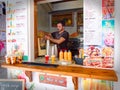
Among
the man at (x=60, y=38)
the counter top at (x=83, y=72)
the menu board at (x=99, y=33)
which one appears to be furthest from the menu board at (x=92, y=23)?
the man at (x=60, y=38)

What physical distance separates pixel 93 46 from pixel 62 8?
1075mm

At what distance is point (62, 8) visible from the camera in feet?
8.67

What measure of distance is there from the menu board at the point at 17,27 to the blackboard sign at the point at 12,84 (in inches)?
14.1

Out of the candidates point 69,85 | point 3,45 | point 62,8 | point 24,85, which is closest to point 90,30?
point 69,85

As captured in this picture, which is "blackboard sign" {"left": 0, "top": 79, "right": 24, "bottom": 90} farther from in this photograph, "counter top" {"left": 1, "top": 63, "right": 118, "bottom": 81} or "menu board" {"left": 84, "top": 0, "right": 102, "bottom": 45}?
"menu board" {"left": 84, "top": 0, "right": 102, "bottom": 45}

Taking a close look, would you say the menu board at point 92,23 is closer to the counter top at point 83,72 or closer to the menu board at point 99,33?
the menu board at point 99,33

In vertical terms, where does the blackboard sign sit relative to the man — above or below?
below

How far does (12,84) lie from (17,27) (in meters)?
0.84

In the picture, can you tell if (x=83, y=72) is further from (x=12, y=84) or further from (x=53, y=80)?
(x=12, y=84)

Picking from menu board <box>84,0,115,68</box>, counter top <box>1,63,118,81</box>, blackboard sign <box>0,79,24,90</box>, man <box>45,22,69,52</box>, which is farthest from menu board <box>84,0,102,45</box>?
blackboard sign <box>0,79,24,90</box>

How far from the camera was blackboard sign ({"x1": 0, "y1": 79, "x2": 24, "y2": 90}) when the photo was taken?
7.43 ft

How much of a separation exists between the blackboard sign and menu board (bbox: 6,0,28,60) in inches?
14.1

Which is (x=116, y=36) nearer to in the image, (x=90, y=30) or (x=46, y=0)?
(x=90, y=30)

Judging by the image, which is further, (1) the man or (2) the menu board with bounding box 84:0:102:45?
(1) the man
